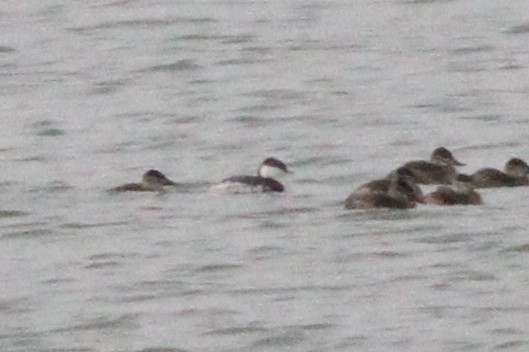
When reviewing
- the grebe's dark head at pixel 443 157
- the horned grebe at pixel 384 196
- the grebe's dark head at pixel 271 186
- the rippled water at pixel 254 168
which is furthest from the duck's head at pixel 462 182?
the grebe's dark head at pixel 271 186

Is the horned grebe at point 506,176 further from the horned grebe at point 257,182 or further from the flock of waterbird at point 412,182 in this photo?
the horned grebe at point 257,182

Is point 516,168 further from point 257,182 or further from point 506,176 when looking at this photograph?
point 257,182

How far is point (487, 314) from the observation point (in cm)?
1622

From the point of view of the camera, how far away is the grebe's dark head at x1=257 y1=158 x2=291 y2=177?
20.7 m

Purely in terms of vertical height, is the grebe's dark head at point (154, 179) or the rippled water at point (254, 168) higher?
the grebe's dark head at point (154, 179)

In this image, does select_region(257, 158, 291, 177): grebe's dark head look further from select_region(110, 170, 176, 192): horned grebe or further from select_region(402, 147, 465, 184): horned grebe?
select_region(402, 147, 465, 184): horned grebe

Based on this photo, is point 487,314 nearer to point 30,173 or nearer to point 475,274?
point 475,274

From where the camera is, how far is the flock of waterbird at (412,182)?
19.4m

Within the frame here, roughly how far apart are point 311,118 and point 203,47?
5.40 metres

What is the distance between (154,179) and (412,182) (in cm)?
176

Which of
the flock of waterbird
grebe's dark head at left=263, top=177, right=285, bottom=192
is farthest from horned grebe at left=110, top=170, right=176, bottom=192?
grebe's dark head at left=263, top=177, right=285, bottom=192

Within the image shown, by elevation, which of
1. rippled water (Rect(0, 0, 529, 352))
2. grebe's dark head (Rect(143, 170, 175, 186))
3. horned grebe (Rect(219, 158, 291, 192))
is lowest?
rippled water (Rect(0, 0, 529, 352))

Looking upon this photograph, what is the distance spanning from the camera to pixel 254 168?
71.0 feet

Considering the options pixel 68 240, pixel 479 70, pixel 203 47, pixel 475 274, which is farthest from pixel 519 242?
pixel 203 47
